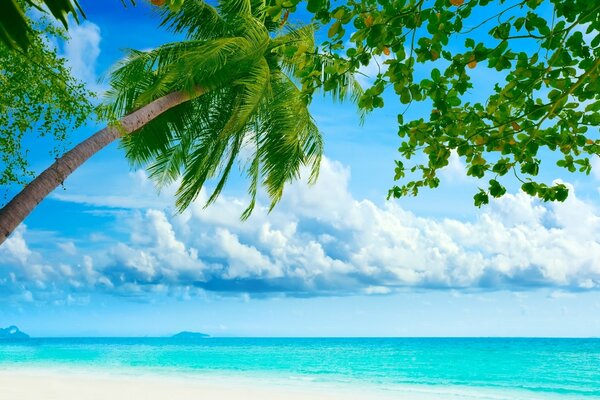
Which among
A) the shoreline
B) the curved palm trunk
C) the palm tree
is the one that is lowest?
the shoreline

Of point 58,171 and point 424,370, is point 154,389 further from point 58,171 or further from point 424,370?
point 424,370

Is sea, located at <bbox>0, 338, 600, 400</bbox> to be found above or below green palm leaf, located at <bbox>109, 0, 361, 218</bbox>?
below

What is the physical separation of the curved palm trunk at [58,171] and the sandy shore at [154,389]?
8.96m

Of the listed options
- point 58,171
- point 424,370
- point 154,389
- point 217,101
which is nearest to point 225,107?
point 217,101

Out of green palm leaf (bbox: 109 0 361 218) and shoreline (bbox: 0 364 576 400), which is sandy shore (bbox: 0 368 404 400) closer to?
shoreline (bbox: 0 364 576 400)

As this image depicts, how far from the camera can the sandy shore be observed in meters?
16.3

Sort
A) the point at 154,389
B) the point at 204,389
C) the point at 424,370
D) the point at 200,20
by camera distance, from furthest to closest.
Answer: the point at 424,370 < the point at 204,389 < the point at 154,389 < the point at 200,20

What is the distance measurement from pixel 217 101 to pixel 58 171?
5.41 m

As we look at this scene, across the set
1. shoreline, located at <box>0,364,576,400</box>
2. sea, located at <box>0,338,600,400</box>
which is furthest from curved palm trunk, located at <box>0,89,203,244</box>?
sea, located at <box>0,338,600,400</box>

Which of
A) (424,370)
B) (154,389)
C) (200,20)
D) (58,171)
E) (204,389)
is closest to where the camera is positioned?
(58,171)

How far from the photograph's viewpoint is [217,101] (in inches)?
480

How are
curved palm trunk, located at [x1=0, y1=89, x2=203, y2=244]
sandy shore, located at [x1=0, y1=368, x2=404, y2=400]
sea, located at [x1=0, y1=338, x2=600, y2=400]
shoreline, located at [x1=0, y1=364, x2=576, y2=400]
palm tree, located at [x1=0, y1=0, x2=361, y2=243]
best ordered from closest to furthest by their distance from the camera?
curved palm trunk, located at [x1=0, y1=89, x2=203, y2=244] < palm tree, located at [x1=0, y1=0, x2=361, y2=243] < sandy shore, located at [x1=0, y1=368, x2=404, y2=400] < shoreline, located at [x1=0, y1=364, x2=576, y2=400] < sea, located at [x1=0, y1=338, x2=600, y2=400]

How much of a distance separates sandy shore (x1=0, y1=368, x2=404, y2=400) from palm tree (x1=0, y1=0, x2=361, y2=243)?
6.76 meters

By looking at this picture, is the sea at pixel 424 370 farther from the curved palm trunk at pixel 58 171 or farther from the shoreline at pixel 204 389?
the curved palm trunk at pixel 58 171
